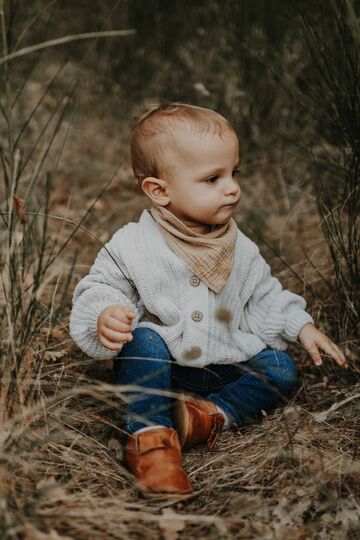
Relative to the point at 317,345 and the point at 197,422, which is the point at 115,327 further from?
the point at 317,345

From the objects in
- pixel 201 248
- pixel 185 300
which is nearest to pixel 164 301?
pixel 185 300

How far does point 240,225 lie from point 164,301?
1.53 metres

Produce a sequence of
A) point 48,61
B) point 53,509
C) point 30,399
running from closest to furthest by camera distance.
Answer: point 53,509 → point 30,399 → point 48,61

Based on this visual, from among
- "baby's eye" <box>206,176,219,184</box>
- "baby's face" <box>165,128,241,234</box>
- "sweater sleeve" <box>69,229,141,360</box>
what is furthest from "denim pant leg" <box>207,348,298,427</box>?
"baby's eye" <box>206,176,219,184</box>

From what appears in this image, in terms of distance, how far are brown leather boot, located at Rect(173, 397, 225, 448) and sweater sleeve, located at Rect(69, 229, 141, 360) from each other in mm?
273

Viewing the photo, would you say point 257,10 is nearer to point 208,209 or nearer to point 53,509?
point 208,209

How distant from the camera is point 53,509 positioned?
1.65m

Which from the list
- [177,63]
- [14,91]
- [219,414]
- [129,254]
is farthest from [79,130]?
[219,414]

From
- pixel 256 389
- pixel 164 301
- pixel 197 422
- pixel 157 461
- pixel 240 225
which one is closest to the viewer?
pixel 157 461

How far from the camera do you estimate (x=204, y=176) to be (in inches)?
85.1

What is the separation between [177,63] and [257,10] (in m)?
0.79

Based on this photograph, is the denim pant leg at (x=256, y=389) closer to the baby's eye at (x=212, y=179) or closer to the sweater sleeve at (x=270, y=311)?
the sweater sleeve at (x=270, y=311)

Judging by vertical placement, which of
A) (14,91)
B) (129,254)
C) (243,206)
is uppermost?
(129,254)

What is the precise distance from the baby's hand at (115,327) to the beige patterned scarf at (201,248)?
321 millimetres
